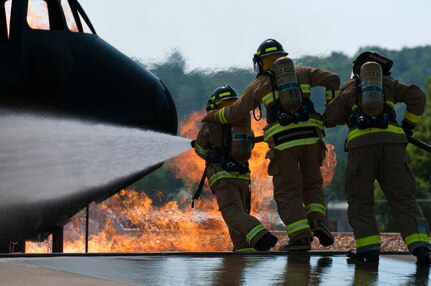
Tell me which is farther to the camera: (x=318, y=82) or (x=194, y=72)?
(x=194, y=72)

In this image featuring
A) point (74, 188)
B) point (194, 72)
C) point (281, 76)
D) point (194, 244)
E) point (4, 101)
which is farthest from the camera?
point (194, 72)

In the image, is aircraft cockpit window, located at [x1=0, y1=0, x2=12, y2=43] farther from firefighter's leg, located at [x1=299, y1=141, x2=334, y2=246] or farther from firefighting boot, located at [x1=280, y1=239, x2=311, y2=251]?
firefighting boot, located at [x1=280, y1=239, x2=311, y2=251]

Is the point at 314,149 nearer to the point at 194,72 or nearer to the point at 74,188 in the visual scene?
the point at 74,188

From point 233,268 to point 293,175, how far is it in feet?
6.49

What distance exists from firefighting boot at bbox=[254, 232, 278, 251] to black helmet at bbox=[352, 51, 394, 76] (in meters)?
2.00

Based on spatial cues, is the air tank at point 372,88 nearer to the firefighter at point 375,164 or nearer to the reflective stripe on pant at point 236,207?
the firefighter at point 375,164

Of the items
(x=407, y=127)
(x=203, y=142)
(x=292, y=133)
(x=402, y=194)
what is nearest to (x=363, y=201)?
(x=402, y=194)

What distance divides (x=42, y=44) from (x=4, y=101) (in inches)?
26.5

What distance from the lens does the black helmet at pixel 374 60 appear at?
7.82 m

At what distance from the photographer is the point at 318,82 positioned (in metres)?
8.81

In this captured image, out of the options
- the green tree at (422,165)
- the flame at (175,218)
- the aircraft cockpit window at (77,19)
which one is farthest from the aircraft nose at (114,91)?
the green tree at (422,165)

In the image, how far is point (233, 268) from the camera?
680cm

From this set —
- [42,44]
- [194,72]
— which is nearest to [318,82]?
[42,44]

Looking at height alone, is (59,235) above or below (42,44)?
below
